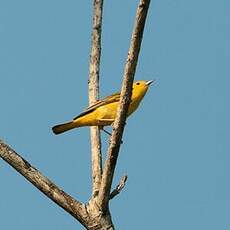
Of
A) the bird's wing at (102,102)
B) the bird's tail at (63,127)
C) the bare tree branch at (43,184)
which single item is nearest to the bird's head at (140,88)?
the bird's wing at (102,102)

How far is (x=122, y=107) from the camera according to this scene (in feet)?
18.1

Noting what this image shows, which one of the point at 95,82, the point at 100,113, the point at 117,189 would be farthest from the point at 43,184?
the point at 100,113

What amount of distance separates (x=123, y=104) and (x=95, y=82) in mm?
2363

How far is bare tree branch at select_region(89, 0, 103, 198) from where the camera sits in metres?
6.71

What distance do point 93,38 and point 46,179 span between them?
112 inches

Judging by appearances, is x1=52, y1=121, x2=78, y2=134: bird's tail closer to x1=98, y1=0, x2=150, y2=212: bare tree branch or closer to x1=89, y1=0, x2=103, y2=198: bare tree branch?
x1=89, y1=0, x2=103, y2=198: bare tree branch

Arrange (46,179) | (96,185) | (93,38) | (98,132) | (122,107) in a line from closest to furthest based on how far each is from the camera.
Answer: (122,107)
(46,179)
(96,185)
(98,132)
(93,38)

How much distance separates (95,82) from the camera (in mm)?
7805

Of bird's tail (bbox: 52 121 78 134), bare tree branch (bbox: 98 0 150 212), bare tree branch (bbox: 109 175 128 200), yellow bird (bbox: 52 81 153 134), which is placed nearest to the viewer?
bare tree branch (bbox: 98 0 150 212)

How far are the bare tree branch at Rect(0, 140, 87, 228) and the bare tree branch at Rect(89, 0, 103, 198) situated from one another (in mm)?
331

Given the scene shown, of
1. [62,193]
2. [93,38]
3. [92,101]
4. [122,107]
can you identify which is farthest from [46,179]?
[93,38]

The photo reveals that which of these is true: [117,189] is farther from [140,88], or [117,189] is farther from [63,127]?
[140,88]

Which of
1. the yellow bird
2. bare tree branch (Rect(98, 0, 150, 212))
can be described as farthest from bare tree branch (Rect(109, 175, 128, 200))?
the yellow bird

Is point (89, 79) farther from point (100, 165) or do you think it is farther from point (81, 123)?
point (100, 165)
